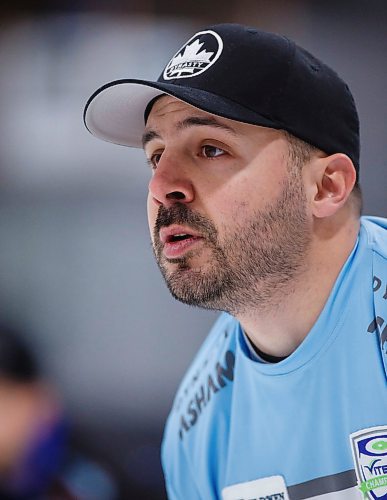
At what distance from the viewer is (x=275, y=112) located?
1086 millimetres

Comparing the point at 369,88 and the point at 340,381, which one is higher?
the point at 369,88

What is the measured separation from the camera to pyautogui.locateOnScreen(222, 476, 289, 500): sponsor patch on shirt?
3.82 feet

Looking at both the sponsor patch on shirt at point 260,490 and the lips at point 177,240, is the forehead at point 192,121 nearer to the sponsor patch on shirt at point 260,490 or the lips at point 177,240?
the lips at point 177,240

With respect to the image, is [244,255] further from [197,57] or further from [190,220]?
[197,57]

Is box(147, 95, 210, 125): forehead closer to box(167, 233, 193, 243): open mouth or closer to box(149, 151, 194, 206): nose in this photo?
box(149, 151, 194, 206): nose

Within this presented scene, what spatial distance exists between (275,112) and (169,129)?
164 mm

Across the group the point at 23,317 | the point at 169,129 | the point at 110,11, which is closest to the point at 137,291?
the point at 23,317

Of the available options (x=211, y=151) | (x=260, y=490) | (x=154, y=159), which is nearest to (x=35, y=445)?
(x=260, y=490)

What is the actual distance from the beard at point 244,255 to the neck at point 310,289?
12 millimetres

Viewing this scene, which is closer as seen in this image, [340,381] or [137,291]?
[340,381]

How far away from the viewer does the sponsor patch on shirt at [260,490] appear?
1.17 m

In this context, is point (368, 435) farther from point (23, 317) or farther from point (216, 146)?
point (23, 317)

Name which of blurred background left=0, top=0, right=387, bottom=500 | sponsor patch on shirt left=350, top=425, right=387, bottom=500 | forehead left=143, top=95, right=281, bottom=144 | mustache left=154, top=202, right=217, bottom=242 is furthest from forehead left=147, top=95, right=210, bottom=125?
blurred background left=0, top=0, right=387, bottom=500

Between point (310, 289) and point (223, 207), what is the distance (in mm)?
190
